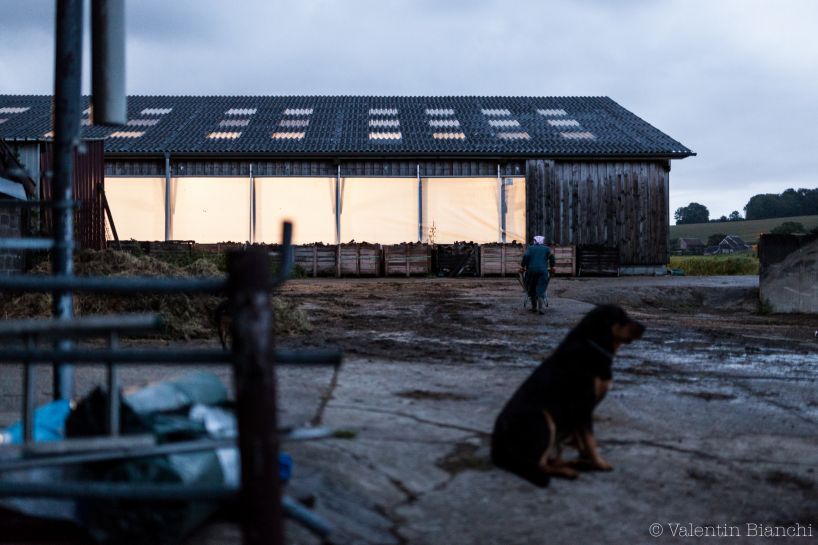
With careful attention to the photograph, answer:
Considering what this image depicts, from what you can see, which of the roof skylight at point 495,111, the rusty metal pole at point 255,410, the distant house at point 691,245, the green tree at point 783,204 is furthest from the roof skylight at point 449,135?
the green tree at point 783,204

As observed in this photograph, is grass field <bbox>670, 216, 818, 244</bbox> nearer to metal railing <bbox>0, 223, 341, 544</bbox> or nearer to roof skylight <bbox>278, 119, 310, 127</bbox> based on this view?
roof skylight <bbox>278, 119, 310, 127</bbox>

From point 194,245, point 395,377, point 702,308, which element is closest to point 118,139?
point 194,245

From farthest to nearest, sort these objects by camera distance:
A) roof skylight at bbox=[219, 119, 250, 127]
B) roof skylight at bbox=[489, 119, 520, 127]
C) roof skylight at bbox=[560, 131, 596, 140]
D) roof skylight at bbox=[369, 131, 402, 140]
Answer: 1. roof skylight at bbox=[489, 119, 520, 127]
2. roof skylight at bbox=[219, 119, 250, 127]
3. roof skylight at bbox=[560, 131, 596, 140]
4. roof skylight at bbox=[369, 131, 402, 140]

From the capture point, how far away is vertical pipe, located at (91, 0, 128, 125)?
13.4 ft

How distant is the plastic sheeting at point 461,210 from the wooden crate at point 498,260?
1.95 metres

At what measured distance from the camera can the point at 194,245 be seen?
25219 mm

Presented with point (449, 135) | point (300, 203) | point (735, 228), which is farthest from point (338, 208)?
point (735, 228)

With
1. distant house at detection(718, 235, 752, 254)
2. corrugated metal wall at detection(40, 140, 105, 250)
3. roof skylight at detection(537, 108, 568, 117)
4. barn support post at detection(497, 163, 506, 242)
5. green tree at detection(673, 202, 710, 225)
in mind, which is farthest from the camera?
green tree at detection(673, 202, 710, 225)

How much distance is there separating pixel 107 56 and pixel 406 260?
2090 cm

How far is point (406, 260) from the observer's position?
24.9 m

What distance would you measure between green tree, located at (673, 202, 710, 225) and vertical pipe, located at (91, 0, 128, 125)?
115 metres

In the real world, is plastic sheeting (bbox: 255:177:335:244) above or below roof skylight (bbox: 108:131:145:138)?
below

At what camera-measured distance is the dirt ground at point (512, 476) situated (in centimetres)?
358

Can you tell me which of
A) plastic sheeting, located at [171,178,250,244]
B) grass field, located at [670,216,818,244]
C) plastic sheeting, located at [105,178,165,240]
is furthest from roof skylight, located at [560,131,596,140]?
grass field, located at [670,216,818,244]
